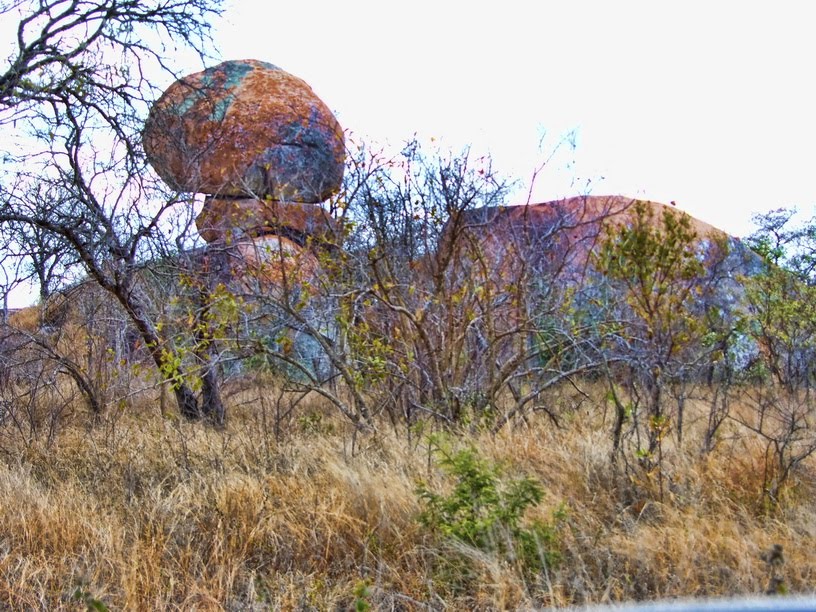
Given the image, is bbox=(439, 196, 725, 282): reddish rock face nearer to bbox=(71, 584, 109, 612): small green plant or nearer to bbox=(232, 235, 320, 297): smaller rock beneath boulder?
bbox=(232, 235, 320, 297): smaller rock beneath boulder

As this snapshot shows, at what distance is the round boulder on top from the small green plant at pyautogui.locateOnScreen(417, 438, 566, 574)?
5.78 m

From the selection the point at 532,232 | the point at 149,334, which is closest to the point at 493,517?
the point at 149,334

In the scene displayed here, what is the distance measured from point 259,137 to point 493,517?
9165mm

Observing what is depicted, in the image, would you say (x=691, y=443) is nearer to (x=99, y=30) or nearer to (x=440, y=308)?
(x=440, y=308)

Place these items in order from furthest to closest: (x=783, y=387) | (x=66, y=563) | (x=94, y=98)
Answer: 1. (x=94, y=98)
2. (x=783, y=387)
3. (x=66, y=563)

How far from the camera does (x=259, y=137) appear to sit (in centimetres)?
1155

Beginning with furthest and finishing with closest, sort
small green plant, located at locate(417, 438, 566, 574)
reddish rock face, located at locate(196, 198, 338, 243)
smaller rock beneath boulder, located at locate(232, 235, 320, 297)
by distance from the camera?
reddish rock face, located at locate(196, 198, 338, 243)
smaller rock beneath boulder, located at locate(232, 235, 320, 297)
small green plant, located at locate(417, 438, 566, 574)

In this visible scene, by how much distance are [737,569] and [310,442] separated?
323 cm

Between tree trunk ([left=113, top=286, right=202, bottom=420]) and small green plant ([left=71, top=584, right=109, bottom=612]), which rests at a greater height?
tree trunk ([left=113, top=286, right=202, bottom=420])

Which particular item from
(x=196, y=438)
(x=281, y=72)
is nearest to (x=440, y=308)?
(x=196, y=438)

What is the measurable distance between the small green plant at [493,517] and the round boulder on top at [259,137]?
578cm

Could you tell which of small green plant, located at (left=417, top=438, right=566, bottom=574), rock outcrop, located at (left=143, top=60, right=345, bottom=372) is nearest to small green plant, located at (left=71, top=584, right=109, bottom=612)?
small green plant, located at (left=417, top=438, right=566, bottom=574)

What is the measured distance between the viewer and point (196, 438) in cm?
611

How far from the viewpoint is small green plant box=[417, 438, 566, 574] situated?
10.9 feet
